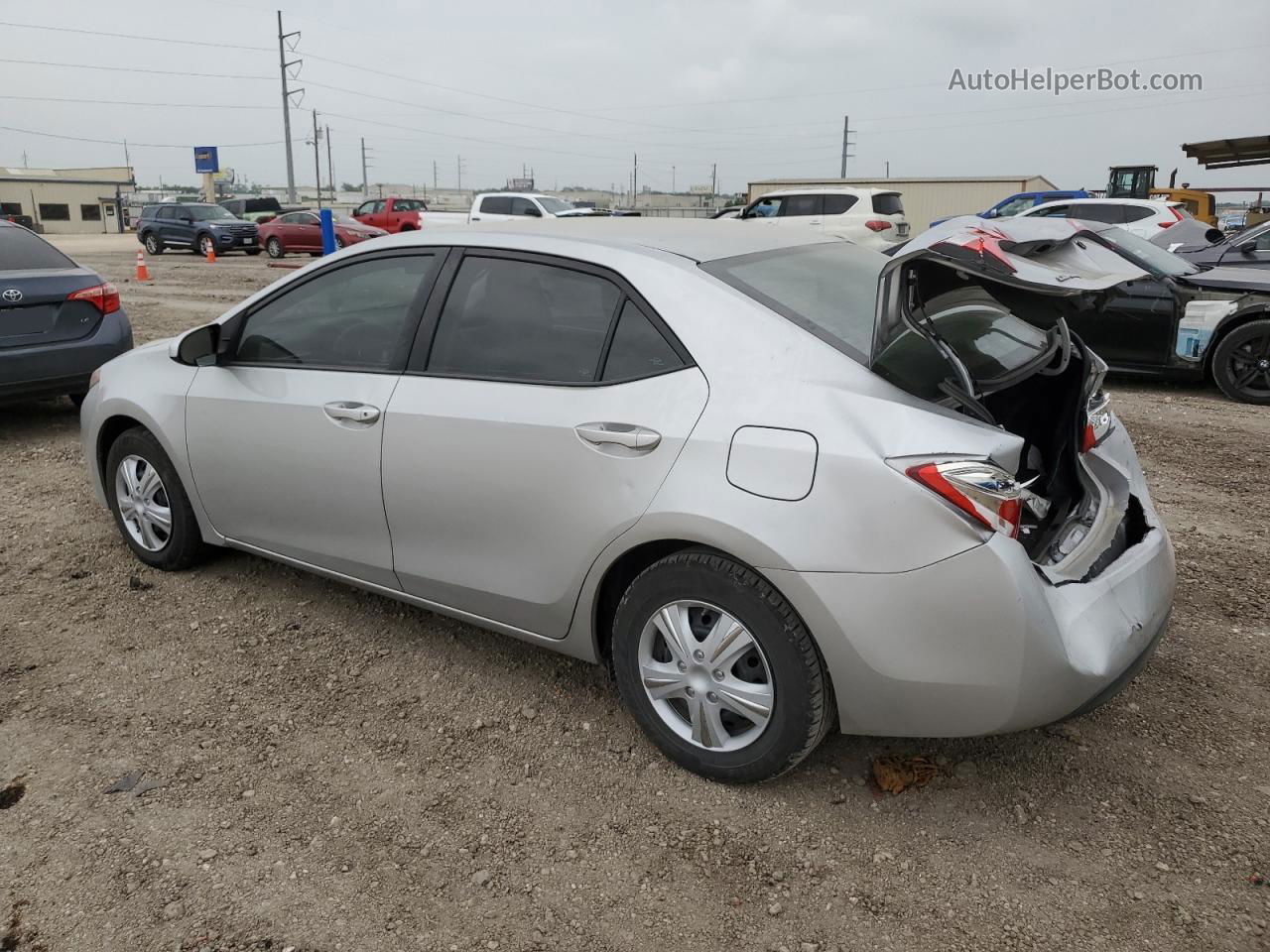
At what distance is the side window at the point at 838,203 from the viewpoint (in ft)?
62.1

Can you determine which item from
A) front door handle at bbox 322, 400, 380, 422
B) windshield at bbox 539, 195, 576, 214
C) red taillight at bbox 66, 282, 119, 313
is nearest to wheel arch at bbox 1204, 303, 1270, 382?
front door handle at bbox 322, 400, 380, 422

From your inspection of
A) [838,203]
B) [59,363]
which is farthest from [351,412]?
[838,203]

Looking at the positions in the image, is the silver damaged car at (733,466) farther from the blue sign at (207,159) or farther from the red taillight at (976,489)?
the blue sign at (207,159)

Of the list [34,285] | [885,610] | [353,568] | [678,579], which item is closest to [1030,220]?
[885,610]

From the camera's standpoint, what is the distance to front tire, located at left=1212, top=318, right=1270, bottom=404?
791 centimetres

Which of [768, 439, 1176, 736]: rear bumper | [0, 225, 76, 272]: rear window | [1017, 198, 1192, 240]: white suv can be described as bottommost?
[768, 439, 1176, 736]: rear bumper

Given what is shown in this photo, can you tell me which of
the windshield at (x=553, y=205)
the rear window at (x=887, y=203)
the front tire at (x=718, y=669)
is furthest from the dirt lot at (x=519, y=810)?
the windshield at (x=553, y=205)

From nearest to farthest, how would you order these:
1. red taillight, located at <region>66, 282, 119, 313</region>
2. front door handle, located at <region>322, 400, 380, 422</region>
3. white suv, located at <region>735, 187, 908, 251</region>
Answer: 1. front door handle, located at <region>322, 400, 380, 422</region>
2. red taillight, located at <region>66, 282, 119, 313</region>
3. white suv, located at <region>735, 187, 908, 251</region>

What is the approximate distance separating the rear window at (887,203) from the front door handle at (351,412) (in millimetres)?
17138

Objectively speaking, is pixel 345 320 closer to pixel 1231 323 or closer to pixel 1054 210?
pixel 1231 323

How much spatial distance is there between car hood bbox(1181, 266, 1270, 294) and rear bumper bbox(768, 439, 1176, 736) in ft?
21.3

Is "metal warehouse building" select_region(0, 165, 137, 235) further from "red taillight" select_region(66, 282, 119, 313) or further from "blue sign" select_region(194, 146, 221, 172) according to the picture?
"red taillight" select_region(66, 282, 119, 313)

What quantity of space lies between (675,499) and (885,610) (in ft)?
2.05

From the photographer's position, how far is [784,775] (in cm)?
290
